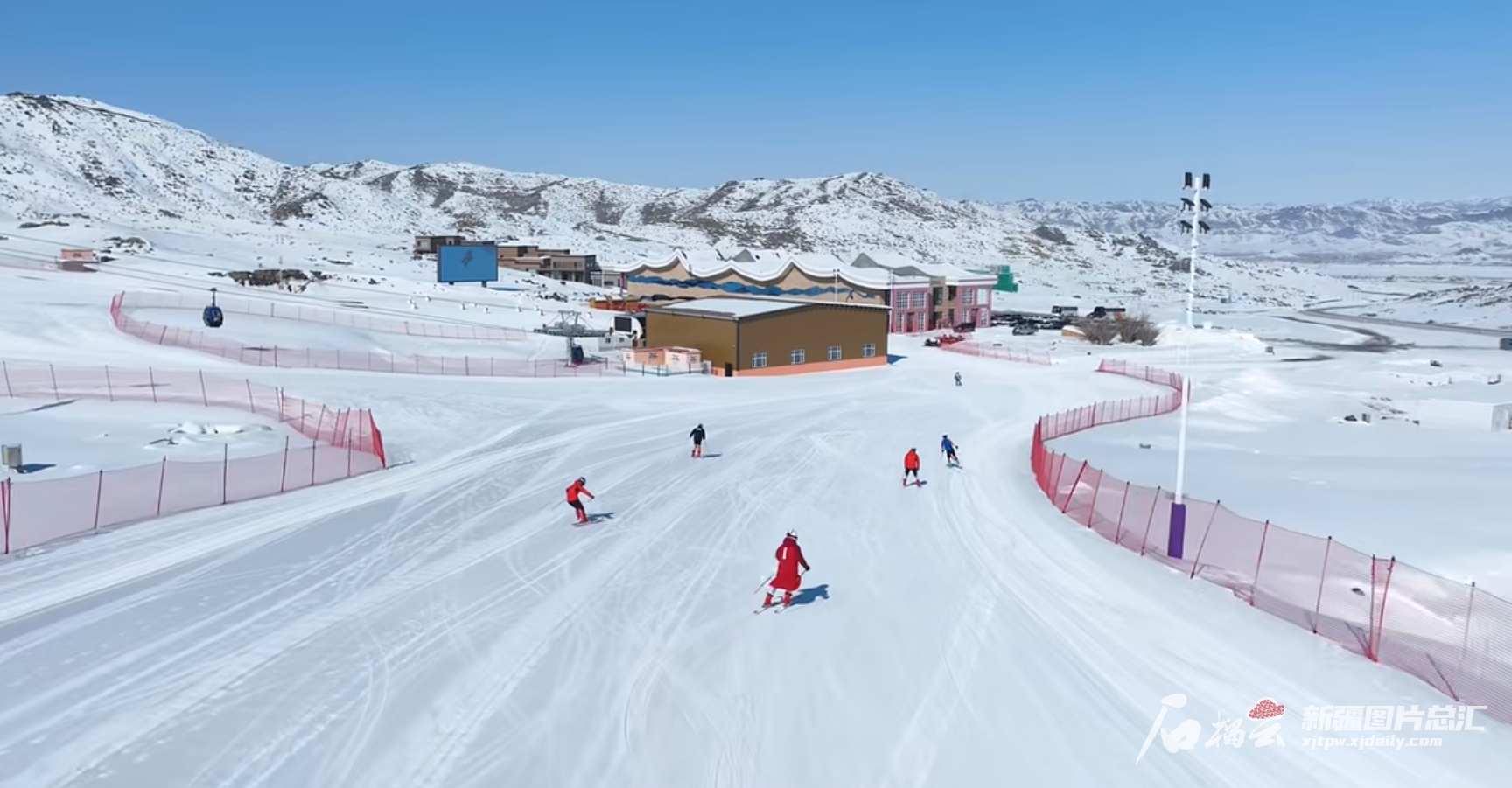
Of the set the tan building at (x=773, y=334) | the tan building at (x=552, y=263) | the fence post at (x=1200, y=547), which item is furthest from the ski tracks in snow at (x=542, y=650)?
the tan building at (x=552, y=263)

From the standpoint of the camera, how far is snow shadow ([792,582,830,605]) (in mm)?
17266

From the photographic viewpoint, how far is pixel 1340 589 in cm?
1633

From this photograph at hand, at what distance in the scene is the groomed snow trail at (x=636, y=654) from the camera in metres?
11.4

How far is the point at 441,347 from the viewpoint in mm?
56656

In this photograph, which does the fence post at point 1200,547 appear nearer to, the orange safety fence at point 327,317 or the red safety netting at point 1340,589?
the red safety netting at point 1340,589

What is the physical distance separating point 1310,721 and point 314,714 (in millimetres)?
12150

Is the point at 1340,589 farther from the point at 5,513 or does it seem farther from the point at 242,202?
the point at 242,202

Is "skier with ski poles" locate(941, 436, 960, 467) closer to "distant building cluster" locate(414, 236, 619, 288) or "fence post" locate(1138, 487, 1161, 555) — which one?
"fence post" locate(1138, 487, 1161, 555)

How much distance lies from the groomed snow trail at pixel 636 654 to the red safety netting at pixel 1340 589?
20.5 inches

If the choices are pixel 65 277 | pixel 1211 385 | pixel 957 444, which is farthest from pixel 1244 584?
pixel 65 277

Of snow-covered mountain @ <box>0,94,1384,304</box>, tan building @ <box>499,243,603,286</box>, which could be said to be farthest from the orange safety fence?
snow-covered mountain @ <box>0,94,1384,304</box>

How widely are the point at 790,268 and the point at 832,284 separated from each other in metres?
4.05

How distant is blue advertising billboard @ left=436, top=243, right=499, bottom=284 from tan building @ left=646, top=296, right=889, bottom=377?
40064mm

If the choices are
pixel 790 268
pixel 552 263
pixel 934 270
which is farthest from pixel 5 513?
pixel 552 263
